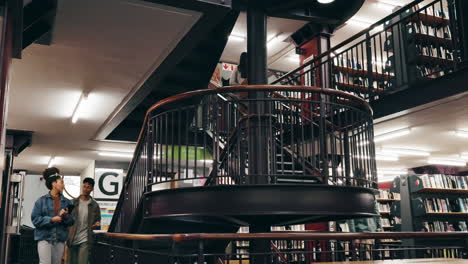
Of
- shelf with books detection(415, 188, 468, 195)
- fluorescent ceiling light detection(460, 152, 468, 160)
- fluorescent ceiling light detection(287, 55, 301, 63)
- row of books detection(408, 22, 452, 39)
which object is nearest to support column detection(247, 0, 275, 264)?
row of books detection(408, 22, 452, 39)

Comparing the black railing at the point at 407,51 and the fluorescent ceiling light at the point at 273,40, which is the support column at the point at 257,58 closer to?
the black railing at the point at 407,51

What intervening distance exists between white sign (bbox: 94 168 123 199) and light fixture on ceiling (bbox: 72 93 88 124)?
14.0 ft

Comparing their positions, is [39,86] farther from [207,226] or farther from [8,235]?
[8,235]

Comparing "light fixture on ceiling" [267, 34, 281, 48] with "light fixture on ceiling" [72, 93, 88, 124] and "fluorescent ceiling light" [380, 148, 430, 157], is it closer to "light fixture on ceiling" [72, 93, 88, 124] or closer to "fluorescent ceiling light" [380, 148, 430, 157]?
"fluorescent ceiling light" [380, 148, 430, 157]

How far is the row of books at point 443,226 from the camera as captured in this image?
9.59 m

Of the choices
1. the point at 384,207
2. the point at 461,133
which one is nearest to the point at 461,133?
the point at 461,133

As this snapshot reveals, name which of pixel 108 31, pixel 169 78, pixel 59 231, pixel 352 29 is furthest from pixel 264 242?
pixel 352 29

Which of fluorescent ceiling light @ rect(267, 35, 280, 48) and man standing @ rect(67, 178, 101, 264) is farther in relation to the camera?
fluorescent ceiling light @ rect(267, 35, 280, 48)

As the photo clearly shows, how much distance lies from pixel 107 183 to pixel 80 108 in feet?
17.6

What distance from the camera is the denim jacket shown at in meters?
4.80

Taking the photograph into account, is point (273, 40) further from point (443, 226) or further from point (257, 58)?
point (443, 226)

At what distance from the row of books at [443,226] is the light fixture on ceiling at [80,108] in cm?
701

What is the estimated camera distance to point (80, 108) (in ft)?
24.4

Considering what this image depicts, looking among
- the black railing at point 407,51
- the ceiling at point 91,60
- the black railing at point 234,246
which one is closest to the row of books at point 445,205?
the black railing at point 234,246
